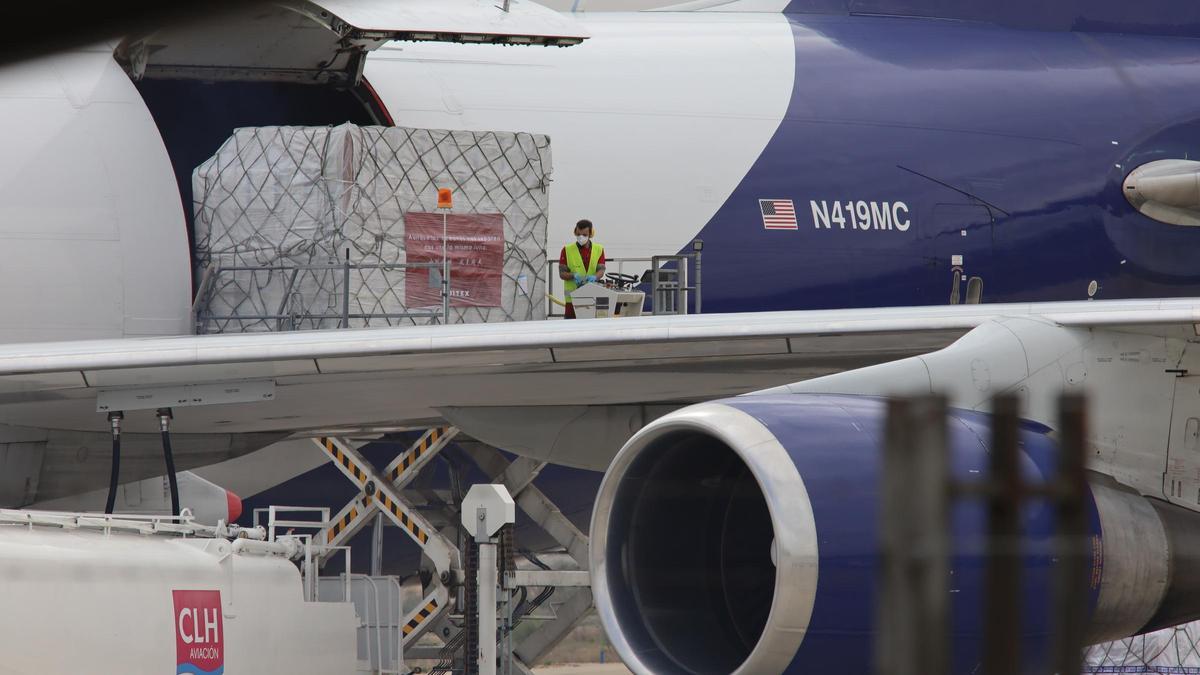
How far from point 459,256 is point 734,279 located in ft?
7.07

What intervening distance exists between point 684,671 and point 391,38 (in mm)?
5407

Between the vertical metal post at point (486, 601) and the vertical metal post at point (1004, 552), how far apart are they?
6156 millimetres

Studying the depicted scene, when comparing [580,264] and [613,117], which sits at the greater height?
[613,117]

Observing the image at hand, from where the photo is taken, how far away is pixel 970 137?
39.1 ft

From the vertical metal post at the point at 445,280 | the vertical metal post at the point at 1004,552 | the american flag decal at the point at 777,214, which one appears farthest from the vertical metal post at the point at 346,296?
the vertical metal post at the point at 1004,552

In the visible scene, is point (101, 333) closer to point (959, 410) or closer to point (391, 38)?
point (391, 38)

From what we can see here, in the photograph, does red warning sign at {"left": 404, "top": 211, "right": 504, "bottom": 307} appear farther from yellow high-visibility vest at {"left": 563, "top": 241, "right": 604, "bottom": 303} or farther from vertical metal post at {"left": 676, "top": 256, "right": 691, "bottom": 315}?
vertical metal post at {"left": 676, "top": 256, "right": 691, "bottom": 315}

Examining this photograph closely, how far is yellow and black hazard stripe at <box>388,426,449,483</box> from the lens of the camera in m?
11.3

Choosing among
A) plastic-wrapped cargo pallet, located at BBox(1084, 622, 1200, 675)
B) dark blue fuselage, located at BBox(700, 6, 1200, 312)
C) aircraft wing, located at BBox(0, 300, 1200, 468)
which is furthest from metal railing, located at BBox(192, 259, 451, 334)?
plastic-wrapped cargo pallet, located at BBox(1084, 622, 1200, 675)

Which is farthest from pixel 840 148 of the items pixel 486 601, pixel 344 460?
pixel 486 601

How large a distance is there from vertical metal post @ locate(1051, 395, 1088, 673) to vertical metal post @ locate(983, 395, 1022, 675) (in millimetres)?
41

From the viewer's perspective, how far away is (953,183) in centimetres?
1176

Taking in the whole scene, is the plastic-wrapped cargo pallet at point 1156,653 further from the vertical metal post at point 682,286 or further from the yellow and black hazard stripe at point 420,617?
the yellow and black hazard stripe at point 420,617

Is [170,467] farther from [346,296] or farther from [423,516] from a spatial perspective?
[423,516]
